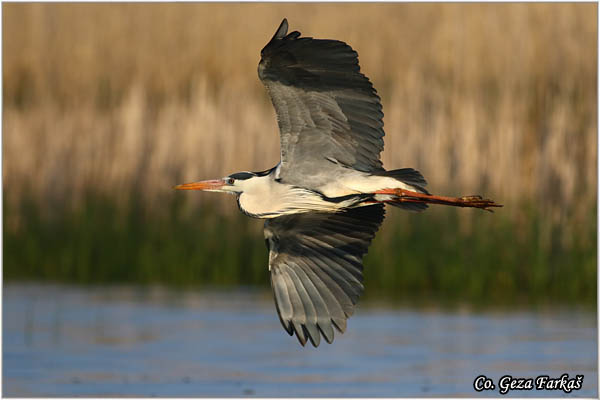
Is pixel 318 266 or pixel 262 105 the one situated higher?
pixel 262 105

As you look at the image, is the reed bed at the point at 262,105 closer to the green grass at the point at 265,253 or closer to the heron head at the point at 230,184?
the green grass at the point at 265,253

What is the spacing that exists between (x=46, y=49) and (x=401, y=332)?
8.13 m

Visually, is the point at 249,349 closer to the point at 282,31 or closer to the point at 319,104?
the point at 319,104

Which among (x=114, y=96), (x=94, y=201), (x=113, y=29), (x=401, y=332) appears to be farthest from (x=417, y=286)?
(x=113, y=29)

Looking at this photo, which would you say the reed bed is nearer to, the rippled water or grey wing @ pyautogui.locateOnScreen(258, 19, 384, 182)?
the rippled water

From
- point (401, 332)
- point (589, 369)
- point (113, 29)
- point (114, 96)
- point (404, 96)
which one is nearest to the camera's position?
point (589, 369)

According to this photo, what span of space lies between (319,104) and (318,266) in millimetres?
996

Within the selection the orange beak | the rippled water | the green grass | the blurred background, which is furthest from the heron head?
the green grass

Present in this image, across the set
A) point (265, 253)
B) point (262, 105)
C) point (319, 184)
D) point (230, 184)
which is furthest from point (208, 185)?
point (262, 105)

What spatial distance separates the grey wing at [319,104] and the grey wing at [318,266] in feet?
1.43

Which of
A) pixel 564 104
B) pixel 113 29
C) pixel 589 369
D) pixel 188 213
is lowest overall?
pixel 589 369

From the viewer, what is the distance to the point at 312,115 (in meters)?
7.03

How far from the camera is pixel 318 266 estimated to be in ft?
24.1

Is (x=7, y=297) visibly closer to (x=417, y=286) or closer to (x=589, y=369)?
(x=417, y=286)
